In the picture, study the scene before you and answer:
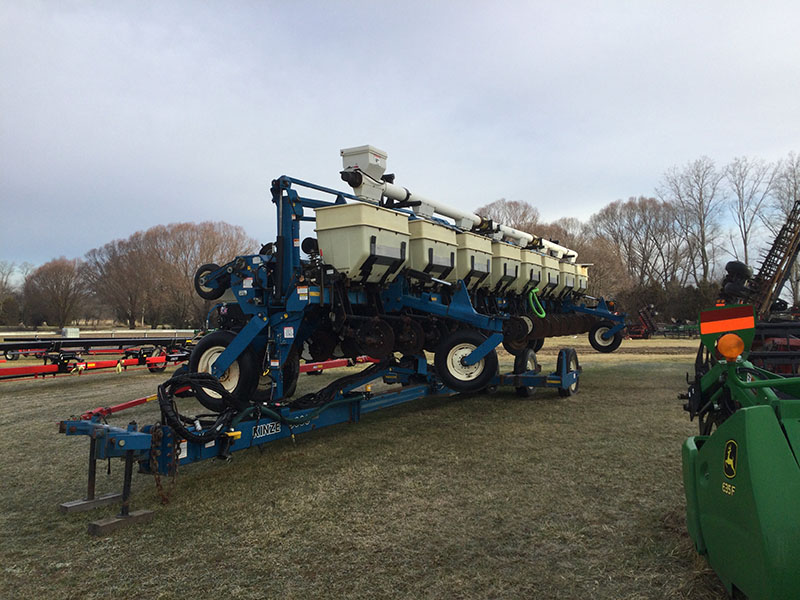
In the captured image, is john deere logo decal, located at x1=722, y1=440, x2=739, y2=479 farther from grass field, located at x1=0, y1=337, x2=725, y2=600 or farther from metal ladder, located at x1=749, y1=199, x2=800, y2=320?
metal ladder, located at x1=749, y1=199, x2=800, y2=320

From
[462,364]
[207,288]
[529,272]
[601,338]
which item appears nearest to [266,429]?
[207,288]

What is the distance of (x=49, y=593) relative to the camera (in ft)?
10.1

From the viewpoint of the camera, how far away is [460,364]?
24.3ft

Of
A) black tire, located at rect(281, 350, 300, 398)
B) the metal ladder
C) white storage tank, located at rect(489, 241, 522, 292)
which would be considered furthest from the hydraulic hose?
the metal ladder

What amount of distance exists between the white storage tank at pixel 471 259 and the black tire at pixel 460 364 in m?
1.34

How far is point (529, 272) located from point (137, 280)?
48.0m

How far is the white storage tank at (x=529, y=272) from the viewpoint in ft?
34.3

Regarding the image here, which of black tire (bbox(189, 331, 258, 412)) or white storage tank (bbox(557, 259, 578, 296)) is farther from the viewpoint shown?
white storage tank (bbox(557, 259, 578, 296))

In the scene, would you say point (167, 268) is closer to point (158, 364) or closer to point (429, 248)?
point (158, 364)

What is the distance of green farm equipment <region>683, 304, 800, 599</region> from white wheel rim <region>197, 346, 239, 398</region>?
490cm

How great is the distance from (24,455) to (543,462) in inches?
222

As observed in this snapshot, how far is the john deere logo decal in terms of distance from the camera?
2.40 meters

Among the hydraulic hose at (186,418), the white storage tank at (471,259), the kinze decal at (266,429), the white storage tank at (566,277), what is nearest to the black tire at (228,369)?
the kinze decal at (266,429)

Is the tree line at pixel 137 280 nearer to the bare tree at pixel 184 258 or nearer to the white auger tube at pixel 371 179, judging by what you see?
the bare tree at pixel 184 258
